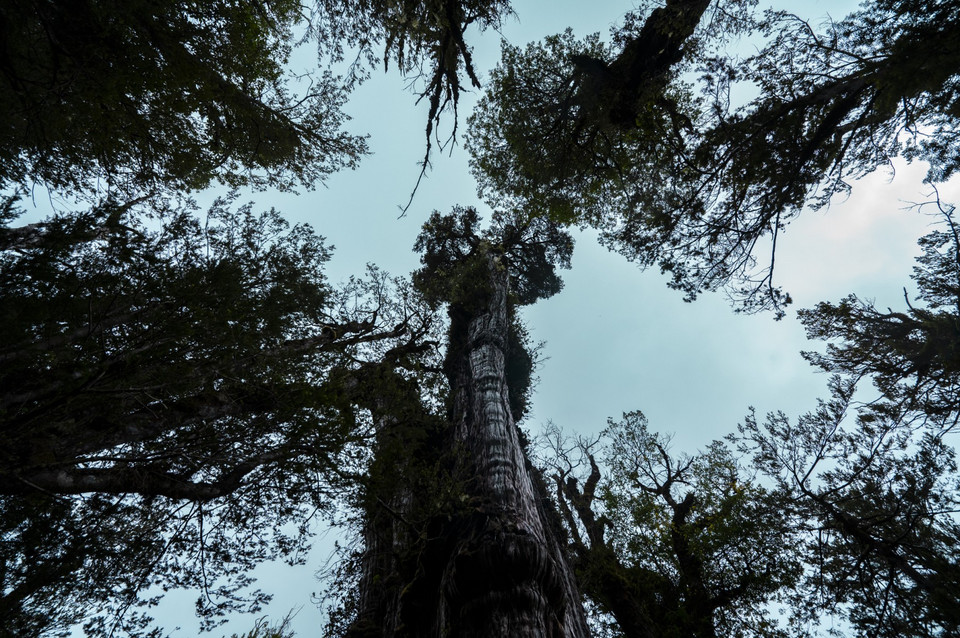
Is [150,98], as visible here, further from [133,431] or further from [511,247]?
[511,247]

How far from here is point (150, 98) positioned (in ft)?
20.4

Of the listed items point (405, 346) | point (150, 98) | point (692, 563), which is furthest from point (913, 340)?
point (150, 98)

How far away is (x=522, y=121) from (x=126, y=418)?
24.3 ft

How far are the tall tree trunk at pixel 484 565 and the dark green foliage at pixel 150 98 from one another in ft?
19.6

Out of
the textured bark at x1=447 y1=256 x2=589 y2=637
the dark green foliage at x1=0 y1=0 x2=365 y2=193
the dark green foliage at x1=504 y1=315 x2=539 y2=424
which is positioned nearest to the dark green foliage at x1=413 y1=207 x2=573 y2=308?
the dark green foliage at x1=504 y1=315 x2=539 y2=424

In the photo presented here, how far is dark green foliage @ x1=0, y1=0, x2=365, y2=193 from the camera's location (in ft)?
14.0

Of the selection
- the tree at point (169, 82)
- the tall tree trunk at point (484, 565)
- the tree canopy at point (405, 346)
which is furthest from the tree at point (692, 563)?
the tree at point (169, 82)

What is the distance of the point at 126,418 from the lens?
4141 millimetres

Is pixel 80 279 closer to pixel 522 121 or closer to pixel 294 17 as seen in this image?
pixel 294 17

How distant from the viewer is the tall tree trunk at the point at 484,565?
337 cm

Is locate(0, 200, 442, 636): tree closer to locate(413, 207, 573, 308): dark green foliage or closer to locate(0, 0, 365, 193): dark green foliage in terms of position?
locate(0, 0, 365, 193): dark green foliage

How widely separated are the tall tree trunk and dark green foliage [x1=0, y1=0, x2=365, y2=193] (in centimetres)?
596

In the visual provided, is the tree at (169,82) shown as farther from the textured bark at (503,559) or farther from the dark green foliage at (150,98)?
the textured bark at (503,559)

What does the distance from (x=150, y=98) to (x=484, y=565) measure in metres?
8.24
